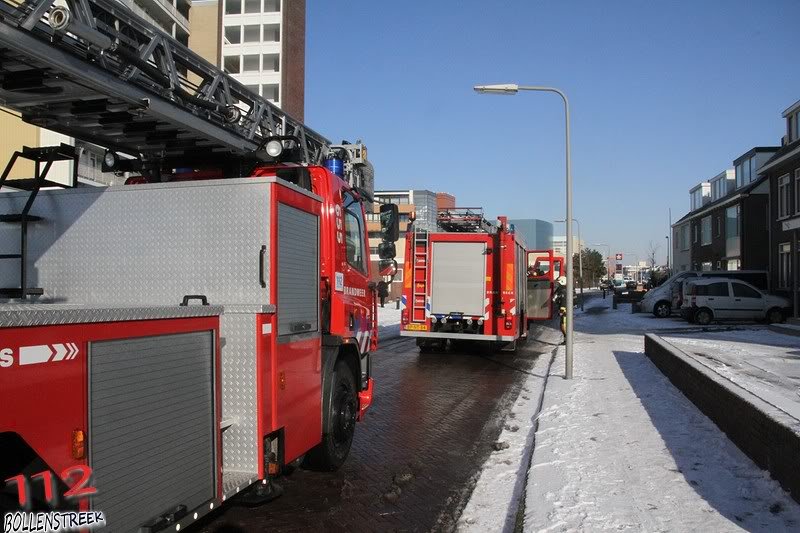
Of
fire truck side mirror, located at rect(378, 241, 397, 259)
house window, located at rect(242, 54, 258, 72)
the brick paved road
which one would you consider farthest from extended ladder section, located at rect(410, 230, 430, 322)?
house window, located at rect(242, 54, 258, 72)

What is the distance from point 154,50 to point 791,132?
101 ft

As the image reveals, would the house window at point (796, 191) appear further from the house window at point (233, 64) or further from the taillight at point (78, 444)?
the house window at point (233, 64)

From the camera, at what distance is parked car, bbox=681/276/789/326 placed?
25.1m

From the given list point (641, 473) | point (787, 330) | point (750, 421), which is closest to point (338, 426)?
point (641, 473)

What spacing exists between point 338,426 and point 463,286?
388 inches

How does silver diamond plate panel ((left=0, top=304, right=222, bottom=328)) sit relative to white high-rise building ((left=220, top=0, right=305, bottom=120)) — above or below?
below

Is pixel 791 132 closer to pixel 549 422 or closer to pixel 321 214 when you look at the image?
pixel 549 422

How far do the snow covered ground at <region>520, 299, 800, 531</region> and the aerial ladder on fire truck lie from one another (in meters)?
3.76

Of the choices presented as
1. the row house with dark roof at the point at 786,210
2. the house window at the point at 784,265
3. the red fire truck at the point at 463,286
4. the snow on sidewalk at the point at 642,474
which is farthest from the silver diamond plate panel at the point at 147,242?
the house window at the point at 784,265

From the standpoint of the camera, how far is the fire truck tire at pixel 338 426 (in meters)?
5.75

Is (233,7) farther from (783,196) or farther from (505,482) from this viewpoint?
(505,482)

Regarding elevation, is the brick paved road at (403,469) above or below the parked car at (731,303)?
below

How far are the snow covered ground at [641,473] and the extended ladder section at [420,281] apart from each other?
6477 mm

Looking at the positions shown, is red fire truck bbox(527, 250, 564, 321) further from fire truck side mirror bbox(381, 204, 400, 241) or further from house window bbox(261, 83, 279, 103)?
house window bbox(261, 83, 279, 103)
